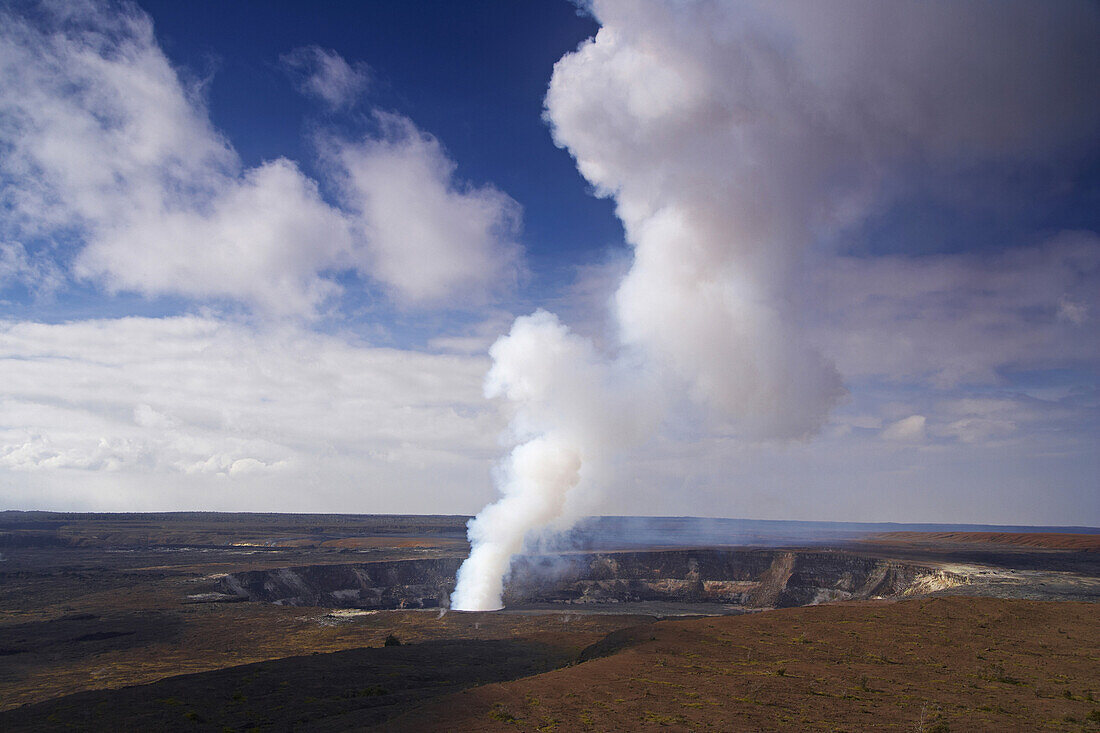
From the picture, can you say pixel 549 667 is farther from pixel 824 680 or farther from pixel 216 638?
pixel 216 638

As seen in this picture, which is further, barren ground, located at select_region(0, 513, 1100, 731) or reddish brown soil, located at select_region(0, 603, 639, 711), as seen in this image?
reddish brown soil, located at select_region(0, 603, 639, 711)

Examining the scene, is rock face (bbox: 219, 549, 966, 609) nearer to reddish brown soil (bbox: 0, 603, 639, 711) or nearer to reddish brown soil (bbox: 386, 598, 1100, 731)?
reddish brown soil (bbox: 0, 603, 639, 711)

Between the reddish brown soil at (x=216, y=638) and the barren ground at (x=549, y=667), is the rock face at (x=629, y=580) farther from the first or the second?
the reddish brown soil at (x=216, y=638)

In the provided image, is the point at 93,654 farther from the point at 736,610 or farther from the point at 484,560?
the point at 736,610

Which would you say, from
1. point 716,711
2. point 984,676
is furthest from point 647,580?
point 716,711

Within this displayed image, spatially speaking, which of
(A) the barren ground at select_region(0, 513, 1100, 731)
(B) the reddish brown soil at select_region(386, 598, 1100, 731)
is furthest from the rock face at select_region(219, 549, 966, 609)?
(B) the reddish brown soil at select_region(386, 598, 1100, 731)
